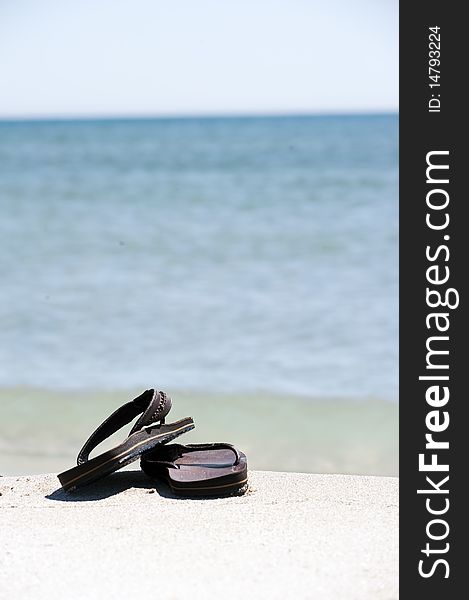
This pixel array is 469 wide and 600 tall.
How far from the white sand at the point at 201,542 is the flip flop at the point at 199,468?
0.13 feet

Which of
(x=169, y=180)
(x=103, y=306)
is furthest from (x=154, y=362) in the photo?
(x=169, y=180)

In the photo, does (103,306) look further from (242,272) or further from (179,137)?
(179,137)

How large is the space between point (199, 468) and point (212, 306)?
3.69 m

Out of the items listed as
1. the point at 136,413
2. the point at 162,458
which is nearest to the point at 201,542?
the point at 162,458

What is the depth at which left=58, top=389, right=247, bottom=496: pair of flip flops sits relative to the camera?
2641 millimetres

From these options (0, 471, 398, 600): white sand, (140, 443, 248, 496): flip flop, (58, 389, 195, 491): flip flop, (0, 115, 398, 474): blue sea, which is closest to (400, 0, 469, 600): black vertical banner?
(0, 471, 398, 600): white sand

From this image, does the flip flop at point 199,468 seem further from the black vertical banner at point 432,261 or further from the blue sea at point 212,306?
the blue sea at point 212,306

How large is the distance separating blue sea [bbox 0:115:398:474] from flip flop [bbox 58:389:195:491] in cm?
86

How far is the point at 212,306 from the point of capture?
6.42 m

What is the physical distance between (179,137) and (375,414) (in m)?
17.5

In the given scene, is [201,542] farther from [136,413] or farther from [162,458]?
[136,413]

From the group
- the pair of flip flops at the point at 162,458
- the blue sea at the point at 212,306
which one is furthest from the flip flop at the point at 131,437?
the blue sea at the point at 212,306

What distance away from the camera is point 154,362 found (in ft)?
17.6

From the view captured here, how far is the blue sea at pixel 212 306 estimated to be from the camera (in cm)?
416
